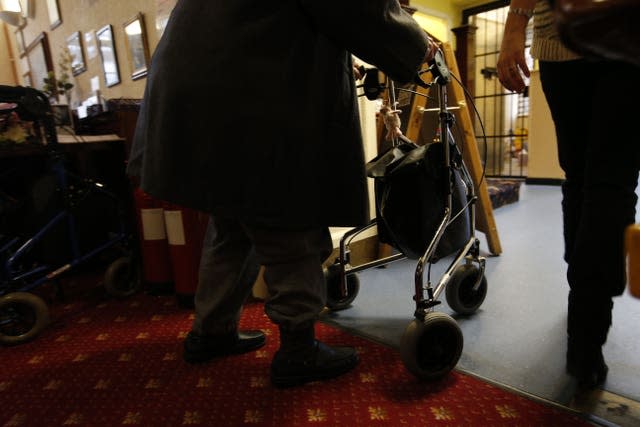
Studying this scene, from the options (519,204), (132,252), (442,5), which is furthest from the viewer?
(442,5)

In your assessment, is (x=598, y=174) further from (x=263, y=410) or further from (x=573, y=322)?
(x=263, y=410)

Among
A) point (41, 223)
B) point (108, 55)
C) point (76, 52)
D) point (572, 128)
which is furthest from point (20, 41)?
point (572, 128)

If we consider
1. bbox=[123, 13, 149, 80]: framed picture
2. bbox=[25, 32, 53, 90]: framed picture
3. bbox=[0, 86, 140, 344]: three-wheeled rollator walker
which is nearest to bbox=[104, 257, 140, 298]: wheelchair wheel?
bbox=[0, 86, 140, 344]: three-wheeled rollator walker

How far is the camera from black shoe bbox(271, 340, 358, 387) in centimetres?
98

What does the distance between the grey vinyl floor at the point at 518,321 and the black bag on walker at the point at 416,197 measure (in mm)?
287

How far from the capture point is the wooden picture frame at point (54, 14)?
332cm

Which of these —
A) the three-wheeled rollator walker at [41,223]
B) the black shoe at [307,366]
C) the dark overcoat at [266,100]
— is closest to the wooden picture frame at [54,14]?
the three-wheeled rollator walker at [41,223]

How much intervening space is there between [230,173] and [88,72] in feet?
9.95

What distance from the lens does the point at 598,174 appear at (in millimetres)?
787

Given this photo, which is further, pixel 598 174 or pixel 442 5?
pixel 442 5

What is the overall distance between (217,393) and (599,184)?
3.07 ft

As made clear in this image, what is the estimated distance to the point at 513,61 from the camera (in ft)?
2.86

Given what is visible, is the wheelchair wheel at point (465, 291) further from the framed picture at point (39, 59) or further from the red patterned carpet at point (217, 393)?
the framed picture at point (39, 59)

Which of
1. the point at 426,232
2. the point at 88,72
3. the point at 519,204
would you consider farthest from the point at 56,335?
the point at 519,204
